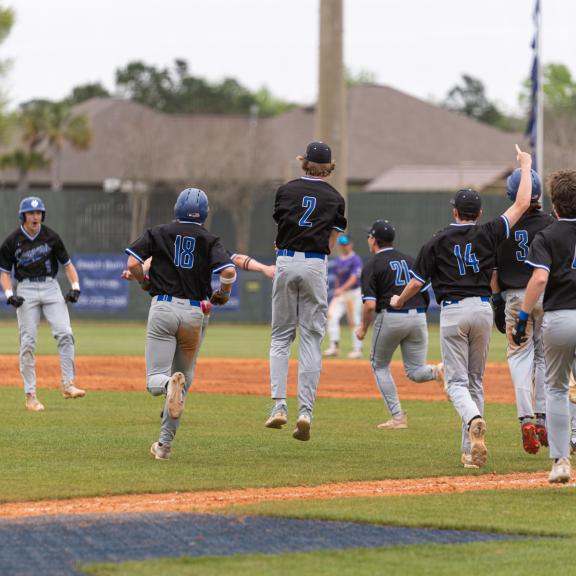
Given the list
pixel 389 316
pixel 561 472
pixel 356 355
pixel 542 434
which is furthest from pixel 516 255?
pixel 356 355

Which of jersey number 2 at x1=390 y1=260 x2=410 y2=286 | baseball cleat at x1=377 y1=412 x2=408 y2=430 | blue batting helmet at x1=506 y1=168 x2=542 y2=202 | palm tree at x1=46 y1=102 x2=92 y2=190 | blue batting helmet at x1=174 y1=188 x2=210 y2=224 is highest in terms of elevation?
palm tree at x1=46 y1=102 x2=92 y2=190

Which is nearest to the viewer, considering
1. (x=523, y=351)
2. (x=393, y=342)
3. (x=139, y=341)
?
(x=523, y=351)

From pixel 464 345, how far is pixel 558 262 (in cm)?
154

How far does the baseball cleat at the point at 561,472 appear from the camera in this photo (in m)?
8.06

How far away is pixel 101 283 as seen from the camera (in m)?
34.9

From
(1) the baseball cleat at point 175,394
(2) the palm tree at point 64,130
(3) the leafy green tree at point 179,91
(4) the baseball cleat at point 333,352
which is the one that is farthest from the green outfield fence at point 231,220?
(3) the leafy green tree at point 179,91

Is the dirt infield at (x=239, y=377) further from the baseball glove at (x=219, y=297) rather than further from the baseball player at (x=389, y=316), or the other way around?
the baseball glove at (x=219, y=297)

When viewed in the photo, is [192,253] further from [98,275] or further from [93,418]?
[98,275]

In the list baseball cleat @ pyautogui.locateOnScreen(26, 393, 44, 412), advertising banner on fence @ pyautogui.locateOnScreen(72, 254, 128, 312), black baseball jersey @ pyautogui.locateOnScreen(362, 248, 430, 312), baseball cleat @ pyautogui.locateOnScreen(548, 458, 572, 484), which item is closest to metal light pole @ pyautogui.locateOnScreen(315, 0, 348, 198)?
advertising banner on fence @ pyautogui.locateOnScreen(72, 254, 128, 312)

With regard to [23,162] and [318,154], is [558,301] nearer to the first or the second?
[318,154]

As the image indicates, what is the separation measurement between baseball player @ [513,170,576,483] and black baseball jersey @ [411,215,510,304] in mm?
1128

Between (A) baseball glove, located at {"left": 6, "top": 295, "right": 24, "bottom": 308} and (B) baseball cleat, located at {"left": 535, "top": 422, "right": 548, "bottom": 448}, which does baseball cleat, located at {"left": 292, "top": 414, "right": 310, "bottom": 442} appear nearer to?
(B) baseball cleat, located at {"left": 535, "top": 422, "right": 548, "bottom": 448}

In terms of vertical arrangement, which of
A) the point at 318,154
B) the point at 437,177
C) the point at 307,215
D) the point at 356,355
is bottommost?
the point at 356,355

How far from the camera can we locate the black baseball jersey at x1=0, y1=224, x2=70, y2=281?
12.9m
